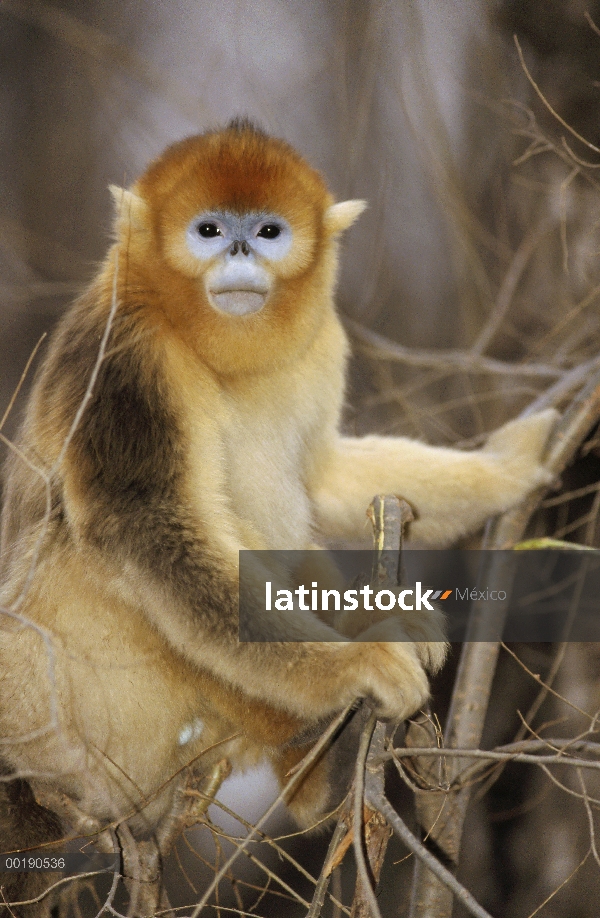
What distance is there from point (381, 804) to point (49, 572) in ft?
2.69

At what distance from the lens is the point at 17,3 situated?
8.17ft

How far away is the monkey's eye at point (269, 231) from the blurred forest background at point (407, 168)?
77 cm

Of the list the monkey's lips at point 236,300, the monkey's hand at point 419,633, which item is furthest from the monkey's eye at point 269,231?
the monkey's hand at point 419,633

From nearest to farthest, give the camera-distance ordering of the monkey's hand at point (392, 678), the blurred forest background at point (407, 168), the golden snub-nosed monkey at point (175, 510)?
the monkey's hand at point (392, 678) → the golden snub-nosed monkey at point (175, 510) → the blurred forest background at point (407, 168)

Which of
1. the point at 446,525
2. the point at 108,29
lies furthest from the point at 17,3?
the point at 446,525

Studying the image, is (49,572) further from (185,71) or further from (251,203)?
(185,71)

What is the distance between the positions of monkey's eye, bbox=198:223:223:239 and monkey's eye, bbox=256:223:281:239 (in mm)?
85

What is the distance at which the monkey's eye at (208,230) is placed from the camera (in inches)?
68.2

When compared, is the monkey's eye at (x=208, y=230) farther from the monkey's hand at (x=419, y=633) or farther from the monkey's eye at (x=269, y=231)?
the monkey's hand at (x=419, y=633)

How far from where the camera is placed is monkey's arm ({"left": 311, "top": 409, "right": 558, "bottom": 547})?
232 centimetres

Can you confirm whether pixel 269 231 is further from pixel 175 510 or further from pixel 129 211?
pixel 175 510

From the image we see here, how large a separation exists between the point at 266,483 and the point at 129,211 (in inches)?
25.4

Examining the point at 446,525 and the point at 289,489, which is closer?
the point at 289,489

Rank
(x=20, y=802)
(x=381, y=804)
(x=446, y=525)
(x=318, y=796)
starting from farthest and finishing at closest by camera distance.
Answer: (x=446, y=525) → (x=318, y=796) → (x=20, y=802) → (x=381, y=804)
